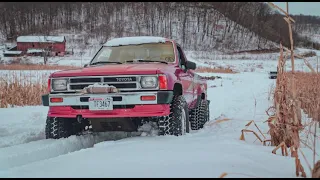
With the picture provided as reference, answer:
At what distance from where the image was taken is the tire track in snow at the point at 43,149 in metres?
3.35

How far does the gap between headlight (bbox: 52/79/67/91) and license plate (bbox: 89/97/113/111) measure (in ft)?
1.67

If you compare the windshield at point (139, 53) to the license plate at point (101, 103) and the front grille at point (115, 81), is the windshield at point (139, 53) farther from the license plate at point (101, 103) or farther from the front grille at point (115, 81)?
the license plate at point (101, 103)

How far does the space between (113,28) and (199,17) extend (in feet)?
75.3

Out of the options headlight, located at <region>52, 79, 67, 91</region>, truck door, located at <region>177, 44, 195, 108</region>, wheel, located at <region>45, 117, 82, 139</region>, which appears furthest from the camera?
truck door, located at <region>177, 44, 195, 108</region>

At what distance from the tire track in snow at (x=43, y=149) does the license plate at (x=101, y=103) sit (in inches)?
23.0

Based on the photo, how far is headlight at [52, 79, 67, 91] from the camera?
429 centimetres

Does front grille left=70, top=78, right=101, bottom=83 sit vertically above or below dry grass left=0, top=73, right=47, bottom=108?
above

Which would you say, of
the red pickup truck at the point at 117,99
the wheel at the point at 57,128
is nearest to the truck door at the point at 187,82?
the red pickup truck at the point at 117,99

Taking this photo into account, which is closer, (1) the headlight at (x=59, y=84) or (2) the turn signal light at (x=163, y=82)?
(2) the turn signal light at (x=163, y=82)

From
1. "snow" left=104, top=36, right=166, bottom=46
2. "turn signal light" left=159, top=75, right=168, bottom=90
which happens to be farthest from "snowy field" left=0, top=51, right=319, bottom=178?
"snow" left=104, top=36, right=166, bottom=46

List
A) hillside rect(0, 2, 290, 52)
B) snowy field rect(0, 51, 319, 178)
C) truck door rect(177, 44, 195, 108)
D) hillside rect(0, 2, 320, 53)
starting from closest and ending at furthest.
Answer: snowy field rect(0, 51, 319, 178), truck door rect(177, 44, 195, 108), hillside rect(0, 2, 320, 53), hillside rect(0, 2, 290, 52)

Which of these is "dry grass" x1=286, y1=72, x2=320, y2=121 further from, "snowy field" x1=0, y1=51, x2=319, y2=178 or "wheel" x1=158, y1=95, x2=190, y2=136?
"wheel" x1=158, y1=95, x2=190, y2=136

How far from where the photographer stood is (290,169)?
239 centimetres

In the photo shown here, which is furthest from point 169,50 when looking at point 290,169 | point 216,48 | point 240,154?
point 216,48
